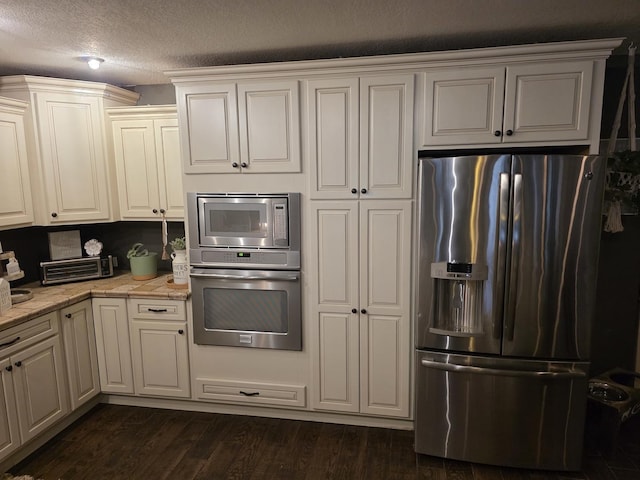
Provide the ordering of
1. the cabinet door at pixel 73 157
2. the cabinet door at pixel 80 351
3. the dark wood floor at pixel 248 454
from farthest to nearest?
the cabinet door at pixel 73 157, the cabinet door at pixel 80 351, the dark wood floor at pixel 248 454

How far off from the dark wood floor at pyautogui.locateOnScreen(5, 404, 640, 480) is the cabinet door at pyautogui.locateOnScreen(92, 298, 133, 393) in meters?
0.24

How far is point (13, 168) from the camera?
8.52 feet

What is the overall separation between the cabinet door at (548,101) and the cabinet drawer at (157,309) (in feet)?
7.51

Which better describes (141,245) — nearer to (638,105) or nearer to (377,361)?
(377,361)

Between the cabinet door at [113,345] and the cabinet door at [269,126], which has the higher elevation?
the cabinet door at [269,126]

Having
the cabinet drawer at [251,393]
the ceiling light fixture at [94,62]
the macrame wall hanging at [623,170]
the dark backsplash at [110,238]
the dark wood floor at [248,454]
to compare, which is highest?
the ceiling light fixture at [94,62]

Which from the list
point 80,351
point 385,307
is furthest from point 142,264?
point 385,307

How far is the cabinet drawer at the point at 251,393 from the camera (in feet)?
8.75

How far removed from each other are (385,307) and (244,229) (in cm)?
101

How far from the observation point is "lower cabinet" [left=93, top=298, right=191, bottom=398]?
9.00 feet

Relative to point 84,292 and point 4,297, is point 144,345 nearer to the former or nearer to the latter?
point 84,292

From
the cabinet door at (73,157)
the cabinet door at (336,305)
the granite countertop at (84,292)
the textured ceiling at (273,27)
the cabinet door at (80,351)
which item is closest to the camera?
the textured ceiling at (273,27)

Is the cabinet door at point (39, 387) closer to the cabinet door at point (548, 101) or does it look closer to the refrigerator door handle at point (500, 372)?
the refrigerator door handle at point (500, 372)

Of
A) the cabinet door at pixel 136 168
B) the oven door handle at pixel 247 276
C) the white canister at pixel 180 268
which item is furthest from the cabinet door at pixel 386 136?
the cabinet door at pixel 136 168
